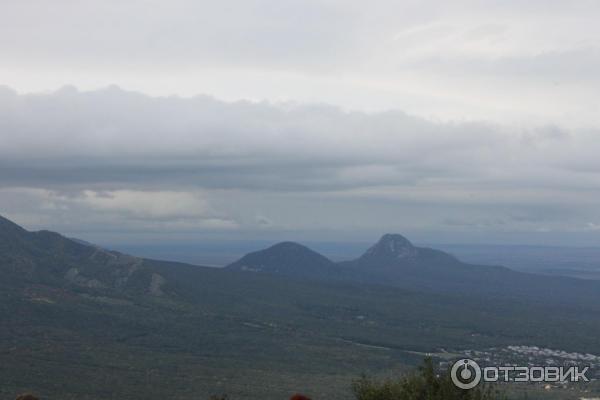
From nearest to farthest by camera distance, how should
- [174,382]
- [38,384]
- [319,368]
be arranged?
1. [38,384]
2. [174,382]
3. [319,368]

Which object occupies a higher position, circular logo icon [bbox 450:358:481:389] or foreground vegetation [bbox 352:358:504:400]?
circular logo icon [bbox 450:358:481:389]

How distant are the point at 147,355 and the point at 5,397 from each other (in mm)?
69994

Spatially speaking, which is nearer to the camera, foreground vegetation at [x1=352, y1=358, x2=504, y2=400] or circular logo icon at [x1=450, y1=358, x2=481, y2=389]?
foreground vegetation at [x1=352, y1=358, x2=504, y2=400]

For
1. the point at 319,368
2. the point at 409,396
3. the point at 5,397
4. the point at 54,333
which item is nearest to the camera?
the point at 409,396

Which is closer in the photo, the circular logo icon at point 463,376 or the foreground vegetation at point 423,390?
the foreground vegetation at point 423,390

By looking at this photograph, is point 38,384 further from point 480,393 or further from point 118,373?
point 480,393

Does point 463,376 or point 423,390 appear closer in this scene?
point 423,390

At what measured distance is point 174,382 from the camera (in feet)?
480

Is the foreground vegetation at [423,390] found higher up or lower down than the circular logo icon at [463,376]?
lower down

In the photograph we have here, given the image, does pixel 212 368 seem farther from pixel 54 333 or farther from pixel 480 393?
pixel 480 393

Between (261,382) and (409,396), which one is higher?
(409,396)

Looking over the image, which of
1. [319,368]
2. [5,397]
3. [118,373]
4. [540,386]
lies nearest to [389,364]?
[319,368]

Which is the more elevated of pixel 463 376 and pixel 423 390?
pixel 463 376

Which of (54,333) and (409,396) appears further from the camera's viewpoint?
(54,333)
